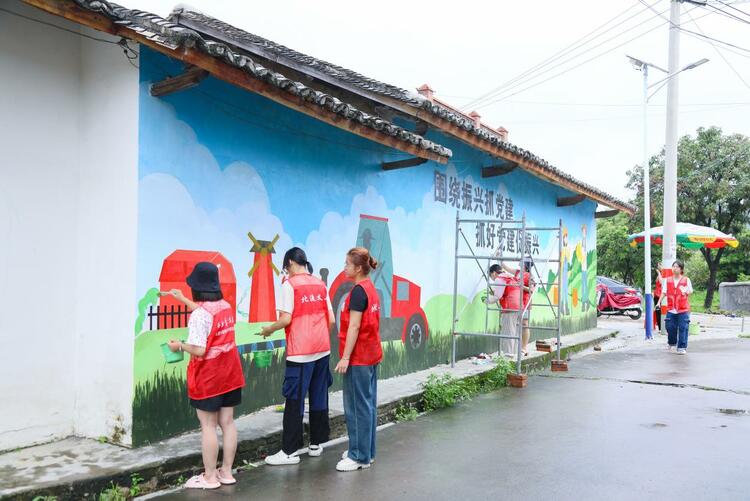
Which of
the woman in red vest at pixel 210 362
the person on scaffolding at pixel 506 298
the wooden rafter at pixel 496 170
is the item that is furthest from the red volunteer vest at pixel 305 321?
the wooden rafter at pixel 496 170

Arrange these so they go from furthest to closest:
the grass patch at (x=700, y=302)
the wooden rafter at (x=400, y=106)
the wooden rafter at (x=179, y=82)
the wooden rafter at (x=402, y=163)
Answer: the grass patch at (x=700, y=302) < the wooden rafter at (x=402, y=163) < the wooden rafter at (x=400, y=106) < the wooden rafter at (x=179, y=82)

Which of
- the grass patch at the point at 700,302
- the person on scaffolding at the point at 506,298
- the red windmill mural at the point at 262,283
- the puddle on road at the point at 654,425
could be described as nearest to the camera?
the red windmill mural at the point at 262,283

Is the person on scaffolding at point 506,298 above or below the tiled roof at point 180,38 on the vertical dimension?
below

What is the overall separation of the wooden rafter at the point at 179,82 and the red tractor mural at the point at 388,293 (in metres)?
2.94

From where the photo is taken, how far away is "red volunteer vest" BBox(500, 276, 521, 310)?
10.0 m

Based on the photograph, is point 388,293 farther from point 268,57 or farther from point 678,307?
point 678,307

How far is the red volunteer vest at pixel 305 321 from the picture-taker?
16.2 feet

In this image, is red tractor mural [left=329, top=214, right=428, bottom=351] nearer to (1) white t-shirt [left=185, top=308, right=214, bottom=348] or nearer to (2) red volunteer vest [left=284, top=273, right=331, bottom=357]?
(2) red volunteer vest [left=284, top=273, right=331, bottom=357]

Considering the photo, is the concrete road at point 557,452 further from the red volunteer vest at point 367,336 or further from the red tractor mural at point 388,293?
the red tractor mural at point 388,293

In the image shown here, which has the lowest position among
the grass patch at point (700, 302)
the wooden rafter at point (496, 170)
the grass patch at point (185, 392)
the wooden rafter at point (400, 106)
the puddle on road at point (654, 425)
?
the grass patch at point (700, 302)

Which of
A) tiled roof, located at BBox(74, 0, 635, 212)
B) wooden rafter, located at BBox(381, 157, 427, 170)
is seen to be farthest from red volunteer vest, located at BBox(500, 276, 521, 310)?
wooden rafter, located at BBox(381, 157, 427, 170)

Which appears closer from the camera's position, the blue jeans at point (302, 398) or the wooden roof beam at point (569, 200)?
the blue jeans at point (302, 398)

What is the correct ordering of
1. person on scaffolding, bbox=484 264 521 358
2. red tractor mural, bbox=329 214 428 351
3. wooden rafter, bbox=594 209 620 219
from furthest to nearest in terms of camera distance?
wooden rafter, bbox=594 209 620 219 → person on scaffolding, bbox=484 264 521 358 → red tractor mural, bbox=329 214 428 351

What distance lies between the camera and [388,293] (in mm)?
8195
